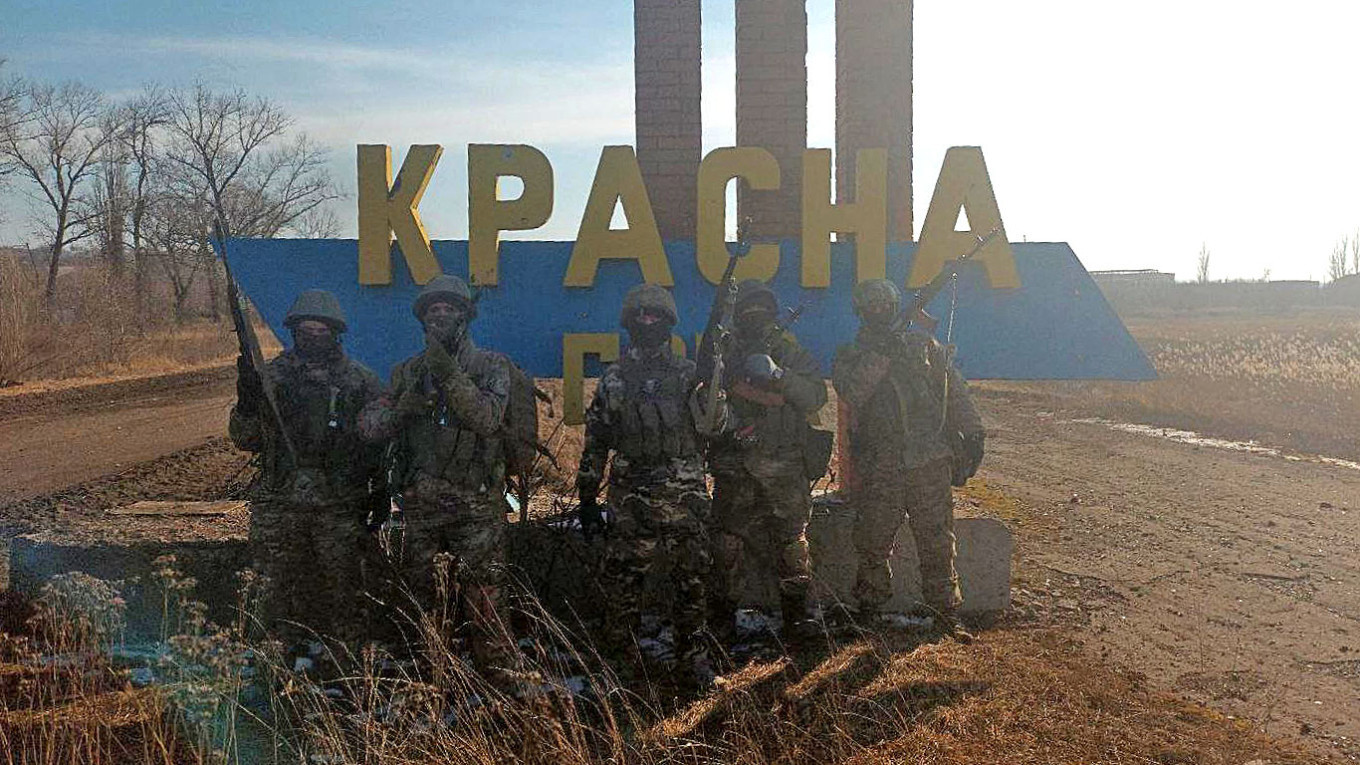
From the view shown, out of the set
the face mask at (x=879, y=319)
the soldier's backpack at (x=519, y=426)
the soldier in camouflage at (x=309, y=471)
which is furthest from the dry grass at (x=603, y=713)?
the face mask at (x=879, y=319)

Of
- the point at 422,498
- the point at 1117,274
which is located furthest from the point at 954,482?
the point at 1117,274

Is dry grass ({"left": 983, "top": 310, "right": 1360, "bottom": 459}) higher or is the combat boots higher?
dry grass ({"left": 983, "top": 310, "right": 1360, "bottom": 459})

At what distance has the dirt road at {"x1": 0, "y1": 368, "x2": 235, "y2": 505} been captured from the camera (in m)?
11.7

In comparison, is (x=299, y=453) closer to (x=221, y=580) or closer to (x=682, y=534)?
(x=221, y=580)

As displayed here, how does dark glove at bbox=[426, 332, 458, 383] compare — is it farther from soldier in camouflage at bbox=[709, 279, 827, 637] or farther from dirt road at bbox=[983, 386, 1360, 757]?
dirt road at bbox=[983, 386, 1360, 757]

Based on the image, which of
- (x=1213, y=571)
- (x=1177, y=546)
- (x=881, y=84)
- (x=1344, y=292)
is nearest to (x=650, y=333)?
(x=881, y=84)

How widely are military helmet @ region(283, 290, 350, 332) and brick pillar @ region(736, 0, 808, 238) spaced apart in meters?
3.33

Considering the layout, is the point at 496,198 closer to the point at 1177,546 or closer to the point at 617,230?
the point at 617,230

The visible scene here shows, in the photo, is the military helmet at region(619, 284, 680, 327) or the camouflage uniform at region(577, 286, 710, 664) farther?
the military helmet at region(619, 284, 680, 327)

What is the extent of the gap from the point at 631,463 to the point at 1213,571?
5.10 meters

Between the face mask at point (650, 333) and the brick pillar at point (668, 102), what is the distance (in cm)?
231

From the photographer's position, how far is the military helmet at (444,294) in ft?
16.7

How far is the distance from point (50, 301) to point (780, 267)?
25.5 metres

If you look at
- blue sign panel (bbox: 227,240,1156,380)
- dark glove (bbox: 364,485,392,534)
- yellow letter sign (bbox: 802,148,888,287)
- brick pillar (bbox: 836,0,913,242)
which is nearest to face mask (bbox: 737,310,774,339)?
blue sign panel (bbox: 227,240,1156,380)
